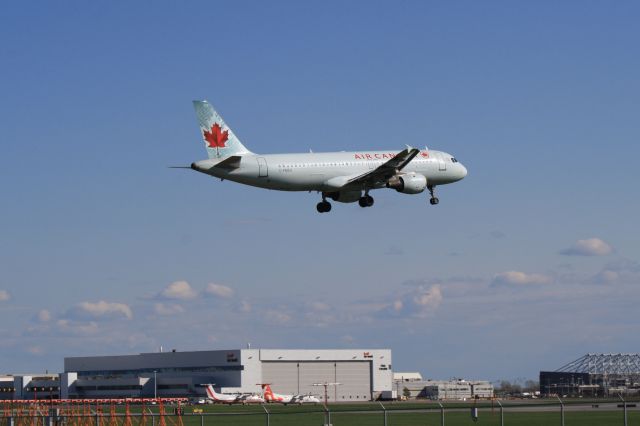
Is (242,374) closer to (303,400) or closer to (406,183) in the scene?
(303,400)

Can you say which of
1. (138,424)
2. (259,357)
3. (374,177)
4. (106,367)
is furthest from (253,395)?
(374,177)

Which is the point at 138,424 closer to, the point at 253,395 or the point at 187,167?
the point at 187,167

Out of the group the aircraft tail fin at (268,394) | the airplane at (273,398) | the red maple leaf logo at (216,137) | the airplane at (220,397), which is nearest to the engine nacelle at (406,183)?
the red maple leaf logo at (216,137)

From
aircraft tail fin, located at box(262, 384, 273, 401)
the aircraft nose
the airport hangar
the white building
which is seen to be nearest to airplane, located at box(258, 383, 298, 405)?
aircraft tail fin, located at box(262, 384, 273, 401)

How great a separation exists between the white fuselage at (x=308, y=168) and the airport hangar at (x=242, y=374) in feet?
294

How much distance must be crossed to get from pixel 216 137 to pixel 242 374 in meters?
97.8

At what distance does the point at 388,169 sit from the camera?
275 ft

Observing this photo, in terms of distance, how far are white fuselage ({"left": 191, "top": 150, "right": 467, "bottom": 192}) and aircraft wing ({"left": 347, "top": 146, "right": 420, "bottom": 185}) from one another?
985 millimetres

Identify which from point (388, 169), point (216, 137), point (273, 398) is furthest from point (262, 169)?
point (273, 398)

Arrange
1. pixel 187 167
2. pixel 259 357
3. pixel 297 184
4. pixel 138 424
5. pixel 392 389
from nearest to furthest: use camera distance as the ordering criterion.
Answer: pixel 187 167 → pixel 297 184 → pixel 138 424 → pixel 259 357 → pixel 392 389

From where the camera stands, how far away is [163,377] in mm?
184500

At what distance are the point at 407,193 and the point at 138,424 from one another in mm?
28942

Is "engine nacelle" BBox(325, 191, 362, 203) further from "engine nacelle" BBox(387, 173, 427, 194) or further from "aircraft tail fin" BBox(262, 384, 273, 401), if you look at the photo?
"aircraft tail fin" BBox(262, 384, 273, 401)

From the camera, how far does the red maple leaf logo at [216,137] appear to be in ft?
273
